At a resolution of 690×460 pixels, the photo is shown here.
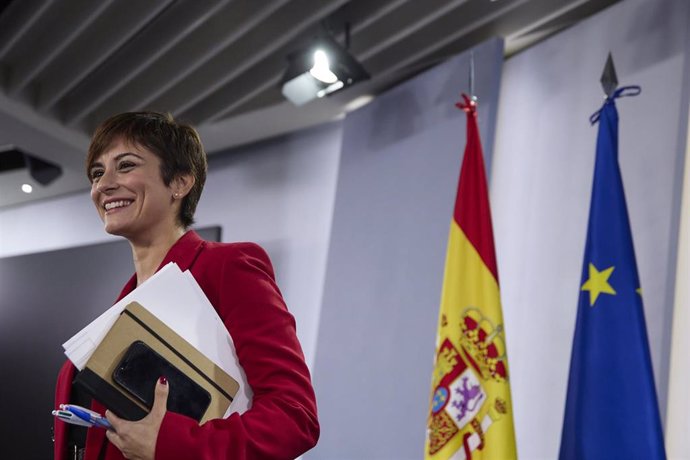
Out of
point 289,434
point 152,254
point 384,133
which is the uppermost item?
point 384,133

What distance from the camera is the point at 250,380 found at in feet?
3.94

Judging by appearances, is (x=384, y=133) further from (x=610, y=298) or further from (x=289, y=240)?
(x=610, y=298)

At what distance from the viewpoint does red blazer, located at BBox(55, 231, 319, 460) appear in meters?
1.11

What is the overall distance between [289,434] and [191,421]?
0.46 feet

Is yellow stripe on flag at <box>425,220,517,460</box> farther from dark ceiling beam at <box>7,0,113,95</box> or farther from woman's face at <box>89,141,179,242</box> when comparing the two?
dark ceiling beam at <box>7,0,113,95</box>

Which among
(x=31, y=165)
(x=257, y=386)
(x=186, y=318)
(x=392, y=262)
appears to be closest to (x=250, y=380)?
(x=257, y=386)

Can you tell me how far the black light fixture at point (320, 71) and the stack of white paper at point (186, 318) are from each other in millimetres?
2577

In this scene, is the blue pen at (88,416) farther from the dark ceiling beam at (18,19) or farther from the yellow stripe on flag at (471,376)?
the dark ceiling beam at (18,19)

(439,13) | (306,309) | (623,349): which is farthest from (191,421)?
(306,309)

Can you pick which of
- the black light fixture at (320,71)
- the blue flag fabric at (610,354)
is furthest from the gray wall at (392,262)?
the blue flag fabric at (610,354)

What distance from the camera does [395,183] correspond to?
12.8ft

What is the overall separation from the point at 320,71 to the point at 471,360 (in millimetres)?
1654

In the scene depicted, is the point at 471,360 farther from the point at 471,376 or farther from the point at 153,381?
the point at 153,381

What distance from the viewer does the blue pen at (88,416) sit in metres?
1.07
